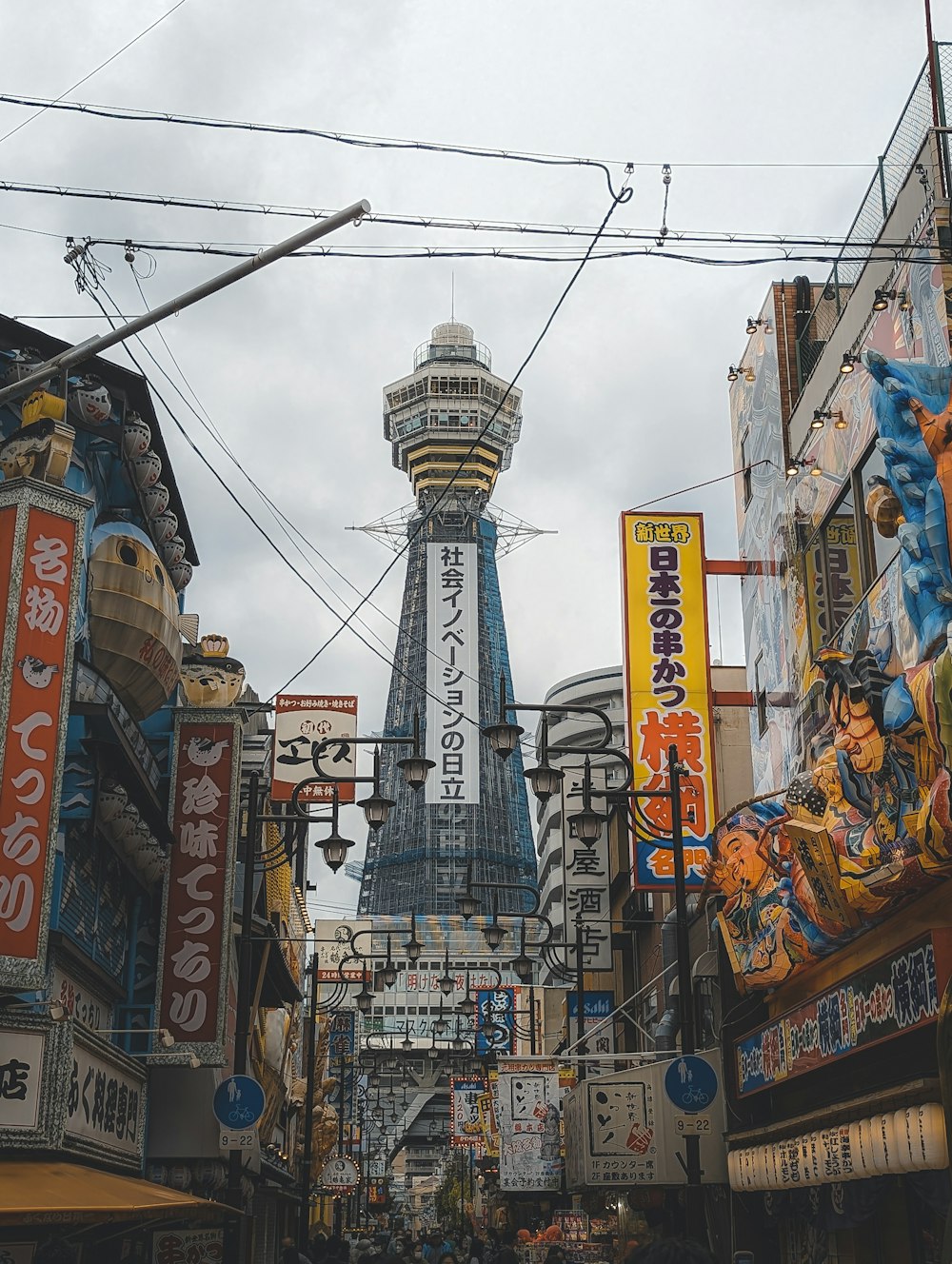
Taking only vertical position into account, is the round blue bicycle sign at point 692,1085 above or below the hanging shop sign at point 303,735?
below

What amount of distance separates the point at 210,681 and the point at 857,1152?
12.4m

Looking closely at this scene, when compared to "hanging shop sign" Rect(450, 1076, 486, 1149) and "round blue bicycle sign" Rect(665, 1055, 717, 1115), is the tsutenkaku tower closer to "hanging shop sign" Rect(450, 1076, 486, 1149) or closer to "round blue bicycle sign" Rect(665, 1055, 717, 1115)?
"round blue bicycle sign" Rect(665, 1055, 717, 1115)

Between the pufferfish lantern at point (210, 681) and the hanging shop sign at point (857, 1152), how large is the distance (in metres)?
10.3

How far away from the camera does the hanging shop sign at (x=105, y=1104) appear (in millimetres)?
13681

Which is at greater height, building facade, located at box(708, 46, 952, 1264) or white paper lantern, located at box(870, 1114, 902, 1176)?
building facade, located at box(708, 46, 952, 1264)

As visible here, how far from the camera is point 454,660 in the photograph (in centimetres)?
4009

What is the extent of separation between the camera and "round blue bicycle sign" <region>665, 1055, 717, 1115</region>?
55.7ft

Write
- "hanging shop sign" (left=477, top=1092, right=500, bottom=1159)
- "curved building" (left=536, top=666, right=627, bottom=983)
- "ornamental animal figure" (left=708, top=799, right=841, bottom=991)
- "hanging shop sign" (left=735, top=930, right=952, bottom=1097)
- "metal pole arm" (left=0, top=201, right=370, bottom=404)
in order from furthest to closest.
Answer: "curved building" (left=536, top=666, right=627, bottom=983) < "hanging shop sign" (left=477, top=1092, right=500, bottom=1159) < "ornamental animal figure" (left=708, top=799, right=841, bottom=991) < "hanging shop sign" (left=735, top=930, right=952, bottom=1097) < "metal pole arm" (left=0, top=201, right=370, bottom=404)

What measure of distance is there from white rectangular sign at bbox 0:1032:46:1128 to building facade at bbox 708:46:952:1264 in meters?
7.61

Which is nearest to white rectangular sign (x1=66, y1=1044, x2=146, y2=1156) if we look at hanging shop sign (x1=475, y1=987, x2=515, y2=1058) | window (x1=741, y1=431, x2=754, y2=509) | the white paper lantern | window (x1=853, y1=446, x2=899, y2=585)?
the white paper lantern

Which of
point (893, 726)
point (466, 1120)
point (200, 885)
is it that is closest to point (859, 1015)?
point (893, 726)

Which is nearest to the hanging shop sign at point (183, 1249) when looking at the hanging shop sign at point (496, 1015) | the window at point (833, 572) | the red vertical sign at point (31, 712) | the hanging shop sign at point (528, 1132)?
the red vertical sign at point (31, 712)

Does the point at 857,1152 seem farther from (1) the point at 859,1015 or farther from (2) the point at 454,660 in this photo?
(2) the point at 454,660

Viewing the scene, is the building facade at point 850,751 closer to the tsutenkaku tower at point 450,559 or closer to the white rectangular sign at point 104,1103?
the tsutenkaku tower at point 450,559
